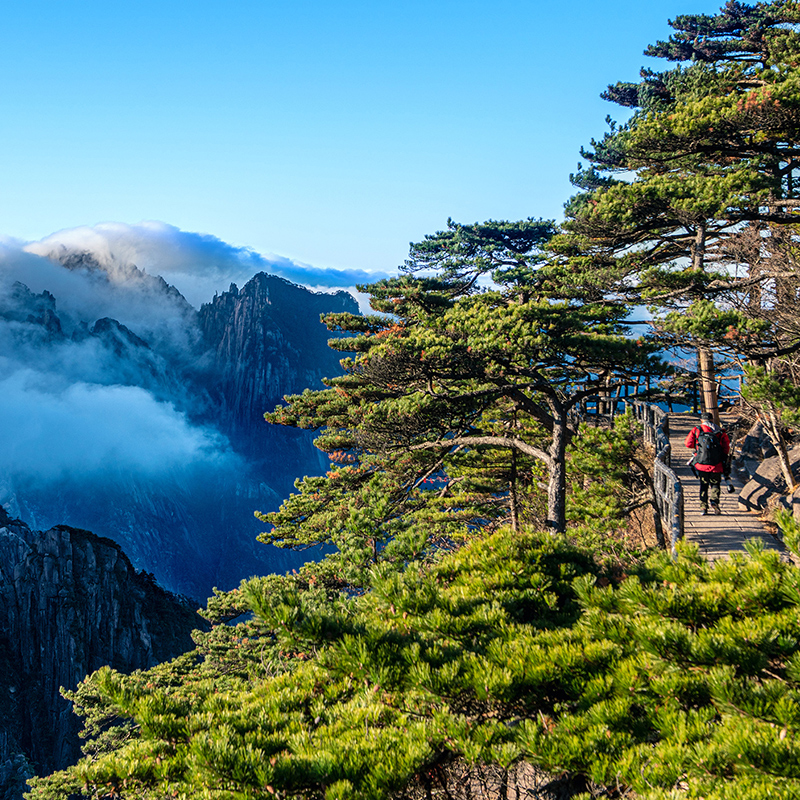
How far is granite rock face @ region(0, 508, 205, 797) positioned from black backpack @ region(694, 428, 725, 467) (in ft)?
220

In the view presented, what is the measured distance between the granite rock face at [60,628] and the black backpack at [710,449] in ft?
220

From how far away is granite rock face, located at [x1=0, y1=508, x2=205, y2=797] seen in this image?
56.8m

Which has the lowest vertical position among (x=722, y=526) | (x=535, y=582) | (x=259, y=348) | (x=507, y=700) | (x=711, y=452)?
(x=722, y=526)

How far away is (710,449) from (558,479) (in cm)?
270

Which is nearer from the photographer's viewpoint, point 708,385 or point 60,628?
point 708,385

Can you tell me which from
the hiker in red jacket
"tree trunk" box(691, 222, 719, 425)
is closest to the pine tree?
the hiker in red jacket

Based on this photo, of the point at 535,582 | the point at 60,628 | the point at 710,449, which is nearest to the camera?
the point at 535,582

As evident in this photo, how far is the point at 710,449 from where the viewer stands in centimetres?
970

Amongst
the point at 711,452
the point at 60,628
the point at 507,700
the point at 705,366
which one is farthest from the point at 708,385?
the point at 60,628

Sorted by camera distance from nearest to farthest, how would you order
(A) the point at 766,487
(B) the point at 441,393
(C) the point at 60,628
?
(B) the point at 441,393, (A) the point at 766,487, (C) the point at 60,628

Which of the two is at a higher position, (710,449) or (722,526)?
(710,449)

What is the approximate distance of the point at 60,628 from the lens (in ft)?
206

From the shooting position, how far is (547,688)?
3.64 metres

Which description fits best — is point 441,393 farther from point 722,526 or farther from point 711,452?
point 722,526
